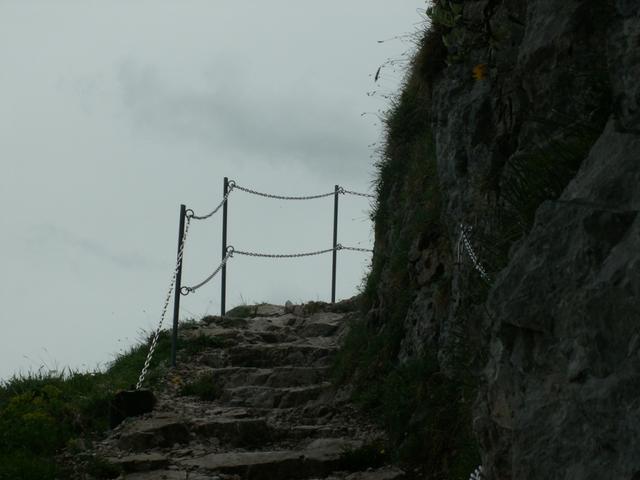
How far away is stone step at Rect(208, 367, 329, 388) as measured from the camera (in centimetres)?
946

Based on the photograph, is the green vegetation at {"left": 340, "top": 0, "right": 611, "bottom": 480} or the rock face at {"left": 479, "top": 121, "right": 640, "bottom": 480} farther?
the green vegetation at {"left": 340, "top": 0, "right": 611, "bottom": 480}

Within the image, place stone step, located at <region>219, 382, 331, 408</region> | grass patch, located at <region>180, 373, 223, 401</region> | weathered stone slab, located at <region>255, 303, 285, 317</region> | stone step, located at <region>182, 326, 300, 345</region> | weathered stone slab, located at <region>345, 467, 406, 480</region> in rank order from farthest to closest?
weathered stone slab, located at <region>255, 303, 285, 317</region>, stone step, located at <region>182, 326, 300, 345</region>, grass patch, located at <region>180, 373, 223, 401</region>, stone step, located at <region>219, 382, 331, 408</region>, weathered stone slab, located at <region>345, 467, 406, 480</region>

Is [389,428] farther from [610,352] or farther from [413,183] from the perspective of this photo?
[610,352]

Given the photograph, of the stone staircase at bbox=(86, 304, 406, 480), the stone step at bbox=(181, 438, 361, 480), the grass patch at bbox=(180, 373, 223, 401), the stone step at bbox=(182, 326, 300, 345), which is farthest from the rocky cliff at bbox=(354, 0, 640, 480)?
the stone step at bbox=(182, 326, 300, 345)

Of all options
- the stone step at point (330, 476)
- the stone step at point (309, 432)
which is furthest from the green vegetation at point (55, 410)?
the stone step at point (309, 432)

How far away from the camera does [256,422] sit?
7.90 m

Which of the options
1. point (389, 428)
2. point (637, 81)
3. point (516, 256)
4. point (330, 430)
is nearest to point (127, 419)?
point (330, 430)

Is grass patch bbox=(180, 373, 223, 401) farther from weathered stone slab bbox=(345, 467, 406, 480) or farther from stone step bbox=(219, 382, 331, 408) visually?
weathered stone slab bbox=(345, 467, 406, 480)

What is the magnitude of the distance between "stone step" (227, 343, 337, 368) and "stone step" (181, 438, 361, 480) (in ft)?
9.30

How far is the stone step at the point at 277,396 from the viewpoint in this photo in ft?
29.2

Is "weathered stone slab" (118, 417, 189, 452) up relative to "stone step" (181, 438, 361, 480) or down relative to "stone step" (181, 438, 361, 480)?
up

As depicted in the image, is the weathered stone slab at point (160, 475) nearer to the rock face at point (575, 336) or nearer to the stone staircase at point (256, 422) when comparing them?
the stone staircase at point (256, 422)

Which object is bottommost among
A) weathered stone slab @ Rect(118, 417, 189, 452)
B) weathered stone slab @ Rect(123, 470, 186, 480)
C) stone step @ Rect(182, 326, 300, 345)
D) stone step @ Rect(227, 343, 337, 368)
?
weathered stone slab @ Rect(123, 470, 186, 480)

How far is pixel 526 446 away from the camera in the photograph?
338 centimetres
